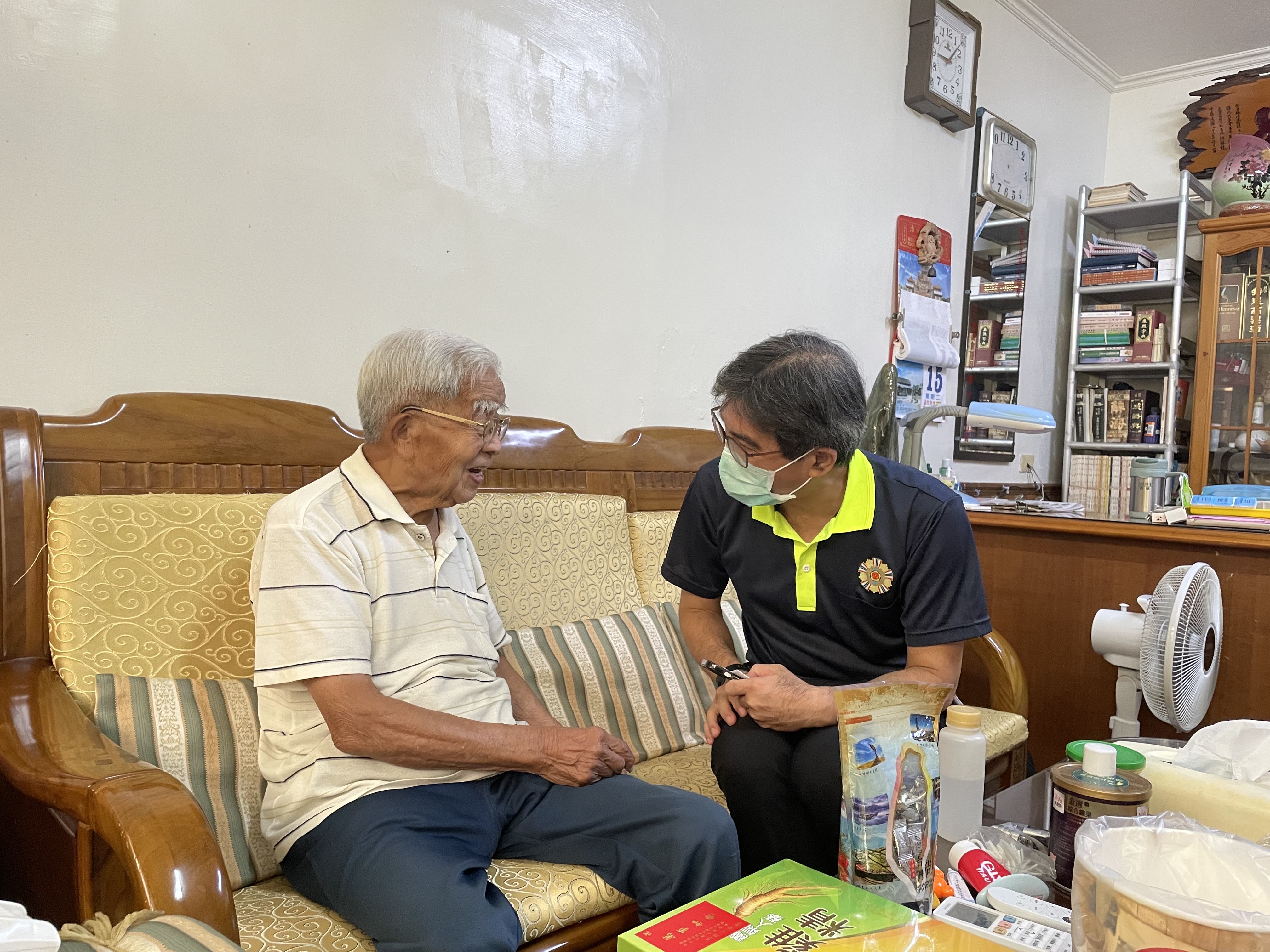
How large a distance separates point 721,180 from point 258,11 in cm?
126

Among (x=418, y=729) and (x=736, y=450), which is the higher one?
(x=736, y=450)

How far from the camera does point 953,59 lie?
3.11m

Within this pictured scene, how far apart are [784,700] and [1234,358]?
3380mm

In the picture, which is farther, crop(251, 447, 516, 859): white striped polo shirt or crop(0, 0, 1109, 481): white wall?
crop(0, 0, 1109, 481): white wall

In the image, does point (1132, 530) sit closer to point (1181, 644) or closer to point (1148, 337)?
point (1181, 644)

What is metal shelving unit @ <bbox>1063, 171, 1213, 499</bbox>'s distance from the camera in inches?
148

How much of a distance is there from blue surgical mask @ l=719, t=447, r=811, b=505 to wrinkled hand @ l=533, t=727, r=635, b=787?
43cm

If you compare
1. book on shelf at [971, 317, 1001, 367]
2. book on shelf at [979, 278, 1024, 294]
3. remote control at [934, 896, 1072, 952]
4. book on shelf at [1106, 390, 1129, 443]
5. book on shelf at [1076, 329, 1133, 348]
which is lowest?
remote control at [934, 896, 1072, 952]

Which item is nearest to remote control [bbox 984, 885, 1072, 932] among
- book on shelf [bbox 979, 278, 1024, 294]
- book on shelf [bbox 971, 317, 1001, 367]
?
book on shelf [bbox 971, 317, 1001, 367]

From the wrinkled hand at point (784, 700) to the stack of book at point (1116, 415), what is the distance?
3.23m

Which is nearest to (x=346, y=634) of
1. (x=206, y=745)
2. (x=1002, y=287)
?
(x=206, y=745)

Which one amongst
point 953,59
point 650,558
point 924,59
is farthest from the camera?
point 953,59

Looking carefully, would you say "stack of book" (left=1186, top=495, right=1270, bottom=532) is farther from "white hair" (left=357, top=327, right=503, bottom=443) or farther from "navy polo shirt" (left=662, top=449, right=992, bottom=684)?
"white hair" (left=357, top=327, right=503, bottom=443)

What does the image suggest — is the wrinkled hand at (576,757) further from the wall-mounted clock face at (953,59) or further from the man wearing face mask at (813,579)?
the wall-mounted clock face at (953,59)
